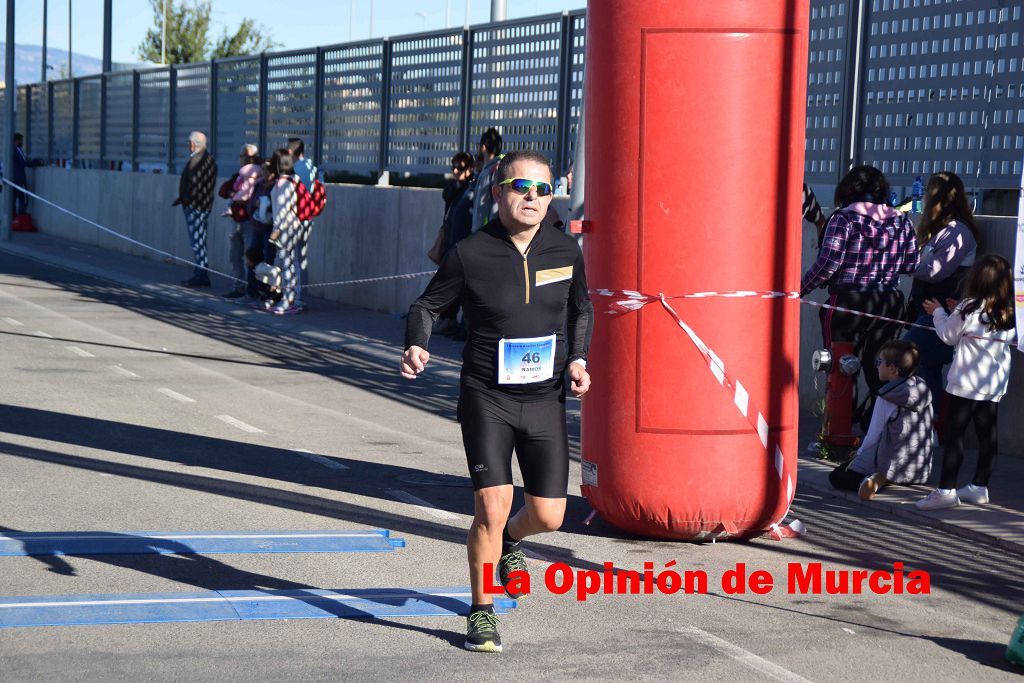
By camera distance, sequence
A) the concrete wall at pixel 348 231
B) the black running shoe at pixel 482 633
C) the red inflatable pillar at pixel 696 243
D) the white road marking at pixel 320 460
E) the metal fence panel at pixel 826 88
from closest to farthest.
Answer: the black running shoe at pixel 482 633 → the red inflatable pillar at pixel 696 243 → the white road marking at pixel 320 460 → the concrete wall at pixel 348 231 → the metal fence panel at pixel 826 88

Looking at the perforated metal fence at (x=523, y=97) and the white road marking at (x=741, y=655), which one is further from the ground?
the perforated metal fence at (x=523, y=97)

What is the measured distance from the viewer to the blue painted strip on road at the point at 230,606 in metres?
5.71

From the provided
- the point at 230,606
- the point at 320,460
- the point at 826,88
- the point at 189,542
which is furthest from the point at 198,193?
the point at 230,606

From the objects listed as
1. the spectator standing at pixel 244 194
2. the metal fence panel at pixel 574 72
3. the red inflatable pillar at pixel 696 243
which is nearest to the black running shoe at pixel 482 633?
the red inflatable pillar at pixel 696 243

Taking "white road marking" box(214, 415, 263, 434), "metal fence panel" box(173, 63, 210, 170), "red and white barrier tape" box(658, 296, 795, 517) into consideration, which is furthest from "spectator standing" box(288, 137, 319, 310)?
"red and white barrier tape" box(658, 296, 795, 517)

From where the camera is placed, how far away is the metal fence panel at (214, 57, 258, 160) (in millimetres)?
24750

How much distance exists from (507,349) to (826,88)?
7446mm

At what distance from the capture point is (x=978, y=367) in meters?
8.32

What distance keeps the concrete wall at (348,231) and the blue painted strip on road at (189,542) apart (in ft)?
5.67

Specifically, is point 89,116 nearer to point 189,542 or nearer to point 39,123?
point 39,123

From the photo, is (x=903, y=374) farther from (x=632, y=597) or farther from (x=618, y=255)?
(x=632, y=597)

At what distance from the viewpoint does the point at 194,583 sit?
633 cm

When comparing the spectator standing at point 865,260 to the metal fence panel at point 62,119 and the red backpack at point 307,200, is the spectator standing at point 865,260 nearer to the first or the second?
the red backpack at point 307,200

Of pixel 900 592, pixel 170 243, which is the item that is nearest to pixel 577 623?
pixel 900 592
